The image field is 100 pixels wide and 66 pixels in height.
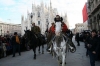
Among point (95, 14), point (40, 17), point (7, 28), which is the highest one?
point (40, 17)

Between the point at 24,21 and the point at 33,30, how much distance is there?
8051 centimetres

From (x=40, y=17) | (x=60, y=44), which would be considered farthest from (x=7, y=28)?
(x=60, y=44)

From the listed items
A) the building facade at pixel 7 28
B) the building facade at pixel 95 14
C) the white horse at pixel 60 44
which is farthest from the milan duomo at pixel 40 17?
the white horse at pixel 60 44

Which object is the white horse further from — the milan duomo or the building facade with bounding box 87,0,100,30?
the milan duomo

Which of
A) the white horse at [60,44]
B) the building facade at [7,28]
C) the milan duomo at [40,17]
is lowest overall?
the white horse at [60,44]

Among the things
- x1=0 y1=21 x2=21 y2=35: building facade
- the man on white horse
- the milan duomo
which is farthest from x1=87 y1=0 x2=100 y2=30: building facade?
x1=0 y1=21 x2=21 y2=35: building facade

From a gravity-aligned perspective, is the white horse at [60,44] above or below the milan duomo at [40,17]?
below

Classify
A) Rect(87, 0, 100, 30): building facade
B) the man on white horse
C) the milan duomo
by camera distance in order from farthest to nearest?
1. the milan duomo
2. Rect(87, 0, 100, 30): building facade
3. the man on white horse

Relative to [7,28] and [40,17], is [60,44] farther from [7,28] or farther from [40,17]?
[7,28]

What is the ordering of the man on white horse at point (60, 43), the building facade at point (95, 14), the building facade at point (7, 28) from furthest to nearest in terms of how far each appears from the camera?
the building facade at point (7, 28), the building facade at point (95, 14), the man on white horse at point (60, 43)

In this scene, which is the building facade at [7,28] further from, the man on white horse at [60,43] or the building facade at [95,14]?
the man on white horse at [60,43]

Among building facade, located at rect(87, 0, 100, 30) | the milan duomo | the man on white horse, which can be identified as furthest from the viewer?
the milan duomo

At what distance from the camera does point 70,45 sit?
7.96 m

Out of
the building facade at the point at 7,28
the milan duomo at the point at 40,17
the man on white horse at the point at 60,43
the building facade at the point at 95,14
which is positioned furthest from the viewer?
the building facade at the point at 7,28
